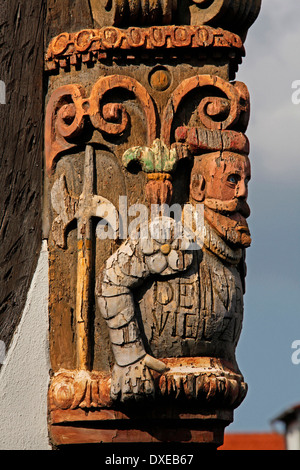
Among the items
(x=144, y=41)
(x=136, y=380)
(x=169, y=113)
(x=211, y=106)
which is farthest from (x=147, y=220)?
(x=144, y=41)

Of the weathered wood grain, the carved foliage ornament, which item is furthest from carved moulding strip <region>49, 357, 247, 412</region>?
the carved foliage ornament

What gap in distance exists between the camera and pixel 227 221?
17.0ft

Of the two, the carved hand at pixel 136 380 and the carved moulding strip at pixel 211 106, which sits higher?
the carved moulding strip at pixel 211 106

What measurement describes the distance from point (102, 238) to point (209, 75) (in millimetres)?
975

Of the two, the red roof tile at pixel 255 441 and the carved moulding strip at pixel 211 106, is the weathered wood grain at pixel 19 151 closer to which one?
the carved moulding strip at pixel 211 106

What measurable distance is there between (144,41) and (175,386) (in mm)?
1703

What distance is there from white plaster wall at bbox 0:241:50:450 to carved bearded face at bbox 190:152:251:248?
88 centimetres

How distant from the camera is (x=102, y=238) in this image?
17.0 feet

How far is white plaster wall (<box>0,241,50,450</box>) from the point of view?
5.21 m

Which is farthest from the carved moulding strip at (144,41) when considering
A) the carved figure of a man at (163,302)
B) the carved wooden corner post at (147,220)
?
the carved figure of a man at (163,302)

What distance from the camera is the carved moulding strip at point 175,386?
493 cm

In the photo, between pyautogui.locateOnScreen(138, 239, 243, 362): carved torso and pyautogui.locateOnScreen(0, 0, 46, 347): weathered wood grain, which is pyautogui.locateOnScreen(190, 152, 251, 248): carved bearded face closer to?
pyautogui.locateOnScreen(138, 239, 243, 362): carved torso
